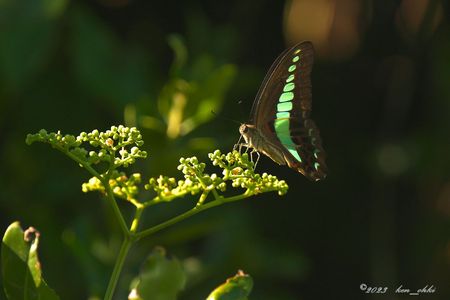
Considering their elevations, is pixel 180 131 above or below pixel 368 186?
above

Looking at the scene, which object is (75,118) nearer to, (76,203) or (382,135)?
(76,203)

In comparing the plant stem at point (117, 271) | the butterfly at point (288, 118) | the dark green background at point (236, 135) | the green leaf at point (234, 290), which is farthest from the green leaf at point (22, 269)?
the dark green background at point (236, 135)

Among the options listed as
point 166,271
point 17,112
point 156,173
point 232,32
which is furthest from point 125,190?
point 232,32

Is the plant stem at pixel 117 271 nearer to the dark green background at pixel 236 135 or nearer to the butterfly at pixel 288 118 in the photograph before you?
the butterfly at pixel 288 118

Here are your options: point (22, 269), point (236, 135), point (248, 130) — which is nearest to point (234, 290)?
point (22, 269)

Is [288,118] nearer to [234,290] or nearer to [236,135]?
[236,135]
